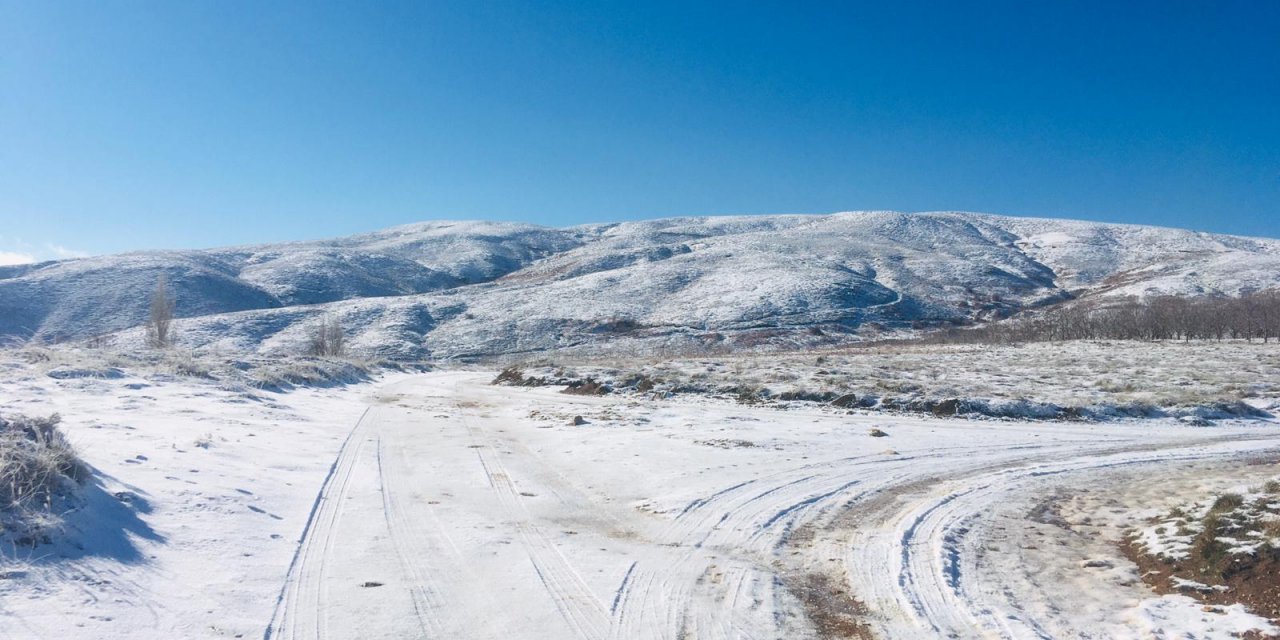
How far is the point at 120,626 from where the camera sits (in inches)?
182

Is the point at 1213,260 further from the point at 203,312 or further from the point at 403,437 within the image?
the point at 203,312

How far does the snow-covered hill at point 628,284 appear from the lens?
302 feet

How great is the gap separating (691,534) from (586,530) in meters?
1.28

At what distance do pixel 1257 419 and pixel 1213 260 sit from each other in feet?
502

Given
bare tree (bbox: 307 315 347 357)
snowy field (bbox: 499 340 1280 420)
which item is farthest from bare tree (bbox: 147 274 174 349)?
snowy field (bbox: 499 340 1280 420)

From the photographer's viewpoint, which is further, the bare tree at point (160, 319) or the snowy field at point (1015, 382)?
the bare tree at point (160, 319)

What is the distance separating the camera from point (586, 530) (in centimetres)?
828

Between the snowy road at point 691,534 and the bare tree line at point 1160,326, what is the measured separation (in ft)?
219

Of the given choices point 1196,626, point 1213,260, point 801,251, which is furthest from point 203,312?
point 1213,260

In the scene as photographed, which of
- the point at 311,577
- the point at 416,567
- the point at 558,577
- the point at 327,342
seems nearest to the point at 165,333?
the point at 327,342

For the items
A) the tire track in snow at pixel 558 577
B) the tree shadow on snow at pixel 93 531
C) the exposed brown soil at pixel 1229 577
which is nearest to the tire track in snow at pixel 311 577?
the tree shadow on snow at pixel 93 531

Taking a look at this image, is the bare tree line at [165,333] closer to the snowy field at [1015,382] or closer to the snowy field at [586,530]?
Result: the snowy field at [1015,382]

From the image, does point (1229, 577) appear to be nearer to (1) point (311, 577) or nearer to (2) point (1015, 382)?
(1) point (311, 577)

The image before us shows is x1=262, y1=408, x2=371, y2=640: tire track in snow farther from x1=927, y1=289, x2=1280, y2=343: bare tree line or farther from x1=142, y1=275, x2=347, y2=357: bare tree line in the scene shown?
x1=927, y1=289, x2=1280, y2=343: bare tree line
